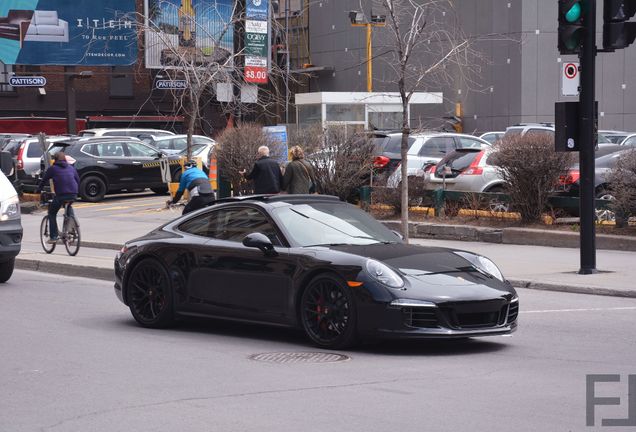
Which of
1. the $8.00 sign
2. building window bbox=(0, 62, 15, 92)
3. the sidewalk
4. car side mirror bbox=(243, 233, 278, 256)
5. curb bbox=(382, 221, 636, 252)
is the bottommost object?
the sidewalk

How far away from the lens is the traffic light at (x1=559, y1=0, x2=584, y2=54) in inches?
562

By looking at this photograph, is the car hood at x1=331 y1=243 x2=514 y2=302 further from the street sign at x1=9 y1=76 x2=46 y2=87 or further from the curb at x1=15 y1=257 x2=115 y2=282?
the street sign at x1=9 y1=76 x2=46 y2=87

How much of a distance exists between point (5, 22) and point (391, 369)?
43414mm

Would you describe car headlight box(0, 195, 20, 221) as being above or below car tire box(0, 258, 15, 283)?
above

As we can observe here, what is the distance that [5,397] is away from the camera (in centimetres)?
789

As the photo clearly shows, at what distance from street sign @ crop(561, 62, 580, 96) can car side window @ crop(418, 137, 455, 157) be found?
962 cm

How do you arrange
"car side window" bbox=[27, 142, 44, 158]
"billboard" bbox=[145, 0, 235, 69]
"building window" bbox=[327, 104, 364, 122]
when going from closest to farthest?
"billboard" bbox=[145, 0, 235, 69] < "car side window" bbox=[27, 142, 44, 158] < "building window" bbox=[327, 104, 364, 122]

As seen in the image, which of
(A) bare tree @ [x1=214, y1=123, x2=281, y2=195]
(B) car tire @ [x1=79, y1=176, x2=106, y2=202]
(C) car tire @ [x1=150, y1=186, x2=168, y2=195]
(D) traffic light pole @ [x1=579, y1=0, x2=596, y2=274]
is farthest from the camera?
(C) car tire @ [x1=150, y1=186, x2=168, y2=195]

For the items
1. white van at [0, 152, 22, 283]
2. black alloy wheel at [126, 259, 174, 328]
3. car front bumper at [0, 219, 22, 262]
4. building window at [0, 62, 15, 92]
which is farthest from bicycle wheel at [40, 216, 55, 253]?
building window at [0, 62, 15, 92]

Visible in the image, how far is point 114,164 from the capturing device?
32.5 m

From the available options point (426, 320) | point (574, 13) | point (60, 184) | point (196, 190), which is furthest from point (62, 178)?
point (426, 320)

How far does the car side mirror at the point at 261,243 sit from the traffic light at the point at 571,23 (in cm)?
628

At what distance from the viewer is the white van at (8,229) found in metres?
14.9

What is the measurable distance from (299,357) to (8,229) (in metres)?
7.11
